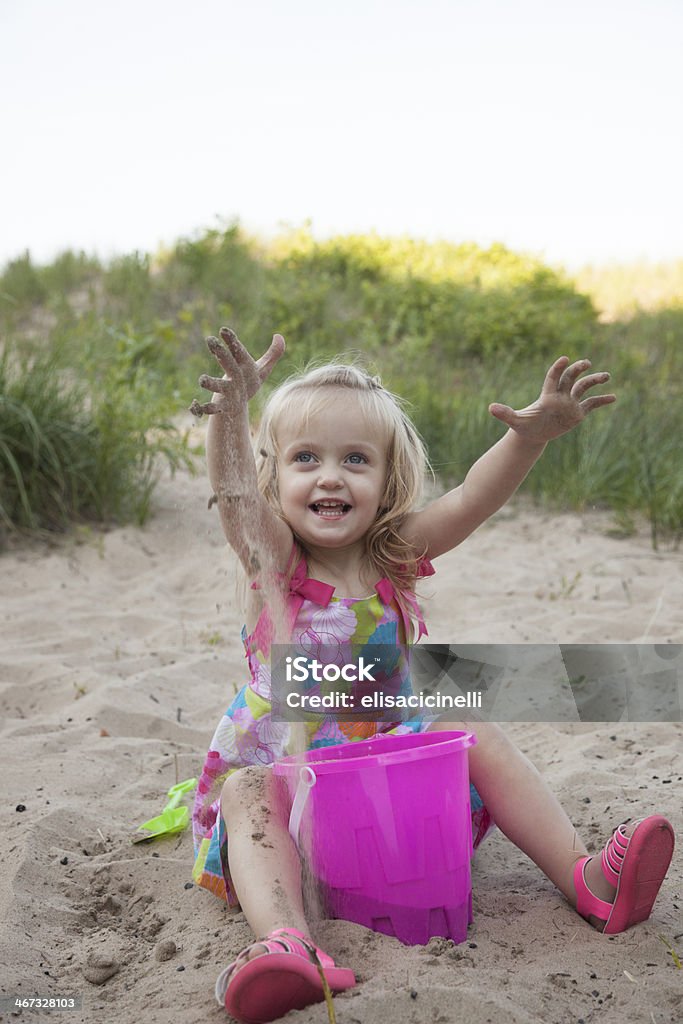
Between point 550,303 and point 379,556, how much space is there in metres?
7.92

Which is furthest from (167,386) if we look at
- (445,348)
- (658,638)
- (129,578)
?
(445,348)

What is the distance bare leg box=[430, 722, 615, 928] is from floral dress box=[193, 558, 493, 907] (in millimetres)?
66

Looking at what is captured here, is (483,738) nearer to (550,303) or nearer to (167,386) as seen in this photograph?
(167,386)

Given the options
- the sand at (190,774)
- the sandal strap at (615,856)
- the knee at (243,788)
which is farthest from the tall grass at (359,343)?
the sandal strap at (615,856)

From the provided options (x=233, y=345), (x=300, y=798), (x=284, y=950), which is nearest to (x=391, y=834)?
(x=300, y=798)

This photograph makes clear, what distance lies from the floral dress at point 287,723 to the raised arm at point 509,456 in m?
0.16

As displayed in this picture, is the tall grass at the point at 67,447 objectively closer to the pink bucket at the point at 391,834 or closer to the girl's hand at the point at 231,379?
the girl's hand at the point at 231,379

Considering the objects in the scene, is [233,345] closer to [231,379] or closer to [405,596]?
[231,379]

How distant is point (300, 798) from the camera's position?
1.60 meters

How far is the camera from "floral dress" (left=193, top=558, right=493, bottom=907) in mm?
1847

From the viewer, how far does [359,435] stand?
192 cm

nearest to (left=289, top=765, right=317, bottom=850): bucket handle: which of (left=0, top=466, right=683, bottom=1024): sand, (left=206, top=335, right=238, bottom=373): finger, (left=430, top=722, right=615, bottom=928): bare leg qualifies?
(left=0, top=466, right=683, bottom=1024): sand

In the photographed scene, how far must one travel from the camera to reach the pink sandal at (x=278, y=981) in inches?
53.7

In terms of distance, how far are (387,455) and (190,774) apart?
3.30 ft
